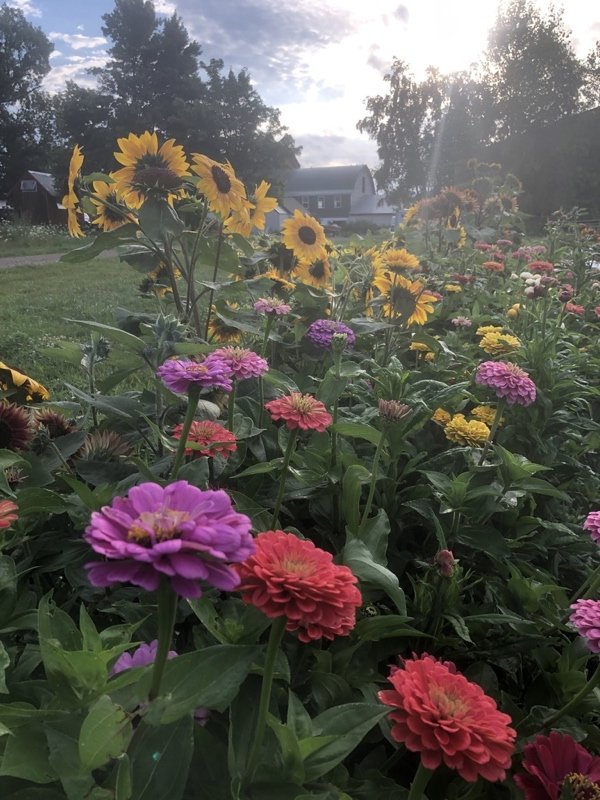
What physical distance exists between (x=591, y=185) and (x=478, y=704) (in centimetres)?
2557

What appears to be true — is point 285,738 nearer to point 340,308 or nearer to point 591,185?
point 340,308

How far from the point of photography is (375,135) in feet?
91.4

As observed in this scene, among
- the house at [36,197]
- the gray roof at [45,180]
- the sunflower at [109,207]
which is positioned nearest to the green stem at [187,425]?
the sunflower at [109,207]

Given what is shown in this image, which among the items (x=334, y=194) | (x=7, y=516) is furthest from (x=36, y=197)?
(x=7, y=516)

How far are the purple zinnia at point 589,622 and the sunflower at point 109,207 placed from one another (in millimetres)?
1674

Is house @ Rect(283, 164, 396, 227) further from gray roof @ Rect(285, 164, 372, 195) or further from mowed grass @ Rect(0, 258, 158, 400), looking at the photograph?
mowed grass @ Rect(0, 258, 158, 400)

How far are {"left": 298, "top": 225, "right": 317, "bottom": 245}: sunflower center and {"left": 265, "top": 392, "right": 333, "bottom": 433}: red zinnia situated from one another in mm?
1747

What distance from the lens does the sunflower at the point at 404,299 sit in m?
2.41

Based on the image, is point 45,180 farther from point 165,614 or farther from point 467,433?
point 165,614

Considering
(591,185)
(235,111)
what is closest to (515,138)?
(591,185)

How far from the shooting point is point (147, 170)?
1.73 meters

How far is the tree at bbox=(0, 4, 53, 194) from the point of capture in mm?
30609

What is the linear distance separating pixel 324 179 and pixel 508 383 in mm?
49179

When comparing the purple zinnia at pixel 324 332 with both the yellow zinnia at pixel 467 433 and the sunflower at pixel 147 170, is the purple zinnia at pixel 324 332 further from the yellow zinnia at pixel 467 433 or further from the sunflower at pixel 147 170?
the sunflower at pixel 147 170
